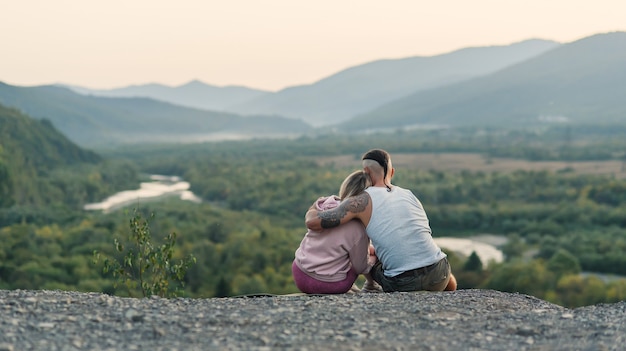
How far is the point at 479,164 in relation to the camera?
124750 mm

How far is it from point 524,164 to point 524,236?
59.6 metres

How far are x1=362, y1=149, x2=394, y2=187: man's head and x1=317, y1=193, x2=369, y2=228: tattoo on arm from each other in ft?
1.01

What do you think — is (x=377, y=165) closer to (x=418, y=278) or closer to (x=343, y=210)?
(x=343, y=210)

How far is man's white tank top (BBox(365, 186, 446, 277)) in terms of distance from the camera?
7969 millimetres

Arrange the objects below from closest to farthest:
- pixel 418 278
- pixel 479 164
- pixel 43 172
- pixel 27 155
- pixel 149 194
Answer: pixel 418 278 < pixel 149 194 < pixel 43 172 < pixel 27 155 < pixel 479 164

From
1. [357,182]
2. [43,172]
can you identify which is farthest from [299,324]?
[43,172]

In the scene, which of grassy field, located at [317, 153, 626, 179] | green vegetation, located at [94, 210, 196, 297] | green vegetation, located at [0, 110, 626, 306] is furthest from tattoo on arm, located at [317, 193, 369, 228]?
grassy field, located at [317, 153, 626, 179]

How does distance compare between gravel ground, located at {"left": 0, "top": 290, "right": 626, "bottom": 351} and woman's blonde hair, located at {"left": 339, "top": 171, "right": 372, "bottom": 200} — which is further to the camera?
woman's blonde hair, located at {"left": 339, "top": 171, "right": 372, "bottom": 200}

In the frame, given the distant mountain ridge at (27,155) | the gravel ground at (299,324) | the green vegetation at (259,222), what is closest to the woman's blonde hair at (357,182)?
the gravel ground at (299,324)

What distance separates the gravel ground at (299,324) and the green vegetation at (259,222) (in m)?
3.74

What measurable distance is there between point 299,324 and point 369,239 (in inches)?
76.4

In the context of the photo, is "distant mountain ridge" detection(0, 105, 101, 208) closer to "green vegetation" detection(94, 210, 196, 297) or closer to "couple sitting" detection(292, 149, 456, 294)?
"green vegetation" detection(94, 210, 196, 297)

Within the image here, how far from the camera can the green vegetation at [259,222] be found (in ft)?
134

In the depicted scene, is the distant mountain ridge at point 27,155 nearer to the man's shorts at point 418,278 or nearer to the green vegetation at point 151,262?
the green vegetation at point 151,262
